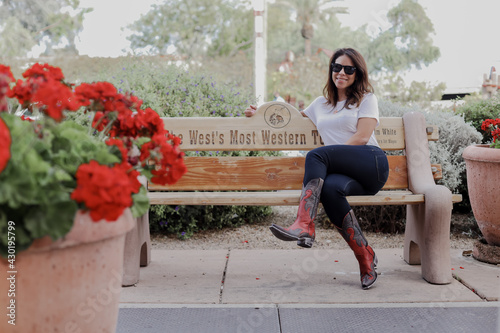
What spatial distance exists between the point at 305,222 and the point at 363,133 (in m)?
0.78

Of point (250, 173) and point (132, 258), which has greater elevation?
point (250, 173)

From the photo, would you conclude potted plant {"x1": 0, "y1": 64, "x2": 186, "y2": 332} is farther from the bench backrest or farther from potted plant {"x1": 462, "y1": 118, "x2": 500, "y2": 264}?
potted plant {"x1": 462, "y1": 118, "x2": 500, "y2": 264}

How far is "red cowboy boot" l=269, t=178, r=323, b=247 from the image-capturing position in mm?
2854

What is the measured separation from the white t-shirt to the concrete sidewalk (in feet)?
3.09

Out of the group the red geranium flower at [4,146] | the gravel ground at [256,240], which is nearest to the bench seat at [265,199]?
the gravel ground at [256,240]

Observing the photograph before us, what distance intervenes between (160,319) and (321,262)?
4.91 feet

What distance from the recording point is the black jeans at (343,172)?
3.03 meters

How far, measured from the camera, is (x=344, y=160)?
10.3 ft

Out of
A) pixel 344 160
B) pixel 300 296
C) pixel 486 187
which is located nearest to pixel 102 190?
pixel 300 296

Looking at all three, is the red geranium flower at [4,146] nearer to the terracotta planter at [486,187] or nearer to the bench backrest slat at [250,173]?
the bench backrest slat at [250,173]

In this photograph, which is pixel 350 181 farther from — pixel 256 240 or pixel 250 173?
pixel 256 240

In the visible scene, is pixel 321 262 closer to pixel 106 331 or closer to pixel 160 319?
pixel 160 319

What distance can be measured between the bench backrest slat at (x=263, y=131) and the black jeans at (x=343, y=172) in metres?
0.46

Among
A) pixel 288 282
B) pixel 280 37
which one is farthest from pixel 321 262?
pixel 280 37
